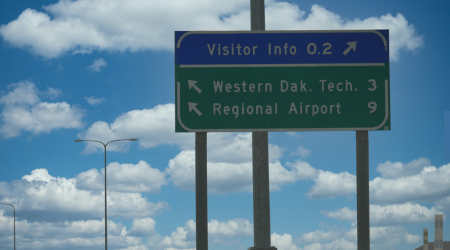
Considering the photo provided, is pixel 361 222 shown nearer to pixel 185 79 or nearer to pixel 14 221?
pixel 185 79

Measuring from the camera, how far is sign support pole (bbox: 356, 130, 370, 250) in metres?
9.77

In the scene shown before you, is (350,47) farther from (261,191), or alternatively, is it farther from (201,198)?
(201,198)

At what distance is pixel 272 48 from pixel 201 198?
3.31 meters

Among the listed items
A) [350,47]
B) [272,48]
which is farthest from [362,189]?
[272,48]

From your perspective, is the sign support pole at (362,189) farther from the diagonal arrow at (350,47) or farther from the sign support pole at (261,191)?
the sign support pole at (261,191)

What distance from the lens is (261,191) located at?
10188 mm

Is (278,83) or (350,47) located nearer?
(278,83)

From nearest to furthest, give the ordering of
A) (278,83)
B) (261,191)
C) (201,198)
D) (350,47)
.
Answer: (201,198)
(278,83)
(350,47)
(261,191)

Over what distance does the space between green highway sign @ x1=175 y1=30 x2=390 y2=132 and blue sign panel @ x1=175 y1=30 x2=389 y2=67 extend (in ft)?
0.07

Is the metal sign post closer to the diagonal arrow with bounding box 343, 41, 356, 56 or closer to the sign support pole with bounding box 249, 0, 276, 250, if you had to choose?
the diagonal arrow with bounding box 343, 41, 356, 56

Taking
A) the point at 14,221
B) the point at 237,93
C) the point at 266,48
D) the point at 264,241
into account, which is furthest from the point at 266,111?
the point at 14,221

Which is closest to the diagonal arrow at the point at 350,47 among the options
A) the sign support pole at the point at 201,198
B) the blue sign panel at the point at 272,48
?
the blue sign panel at the point at 272,48

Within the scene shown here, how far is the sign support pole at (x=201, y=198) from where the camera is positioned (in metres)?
9.57

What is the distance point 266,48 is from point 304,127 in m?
1.76
